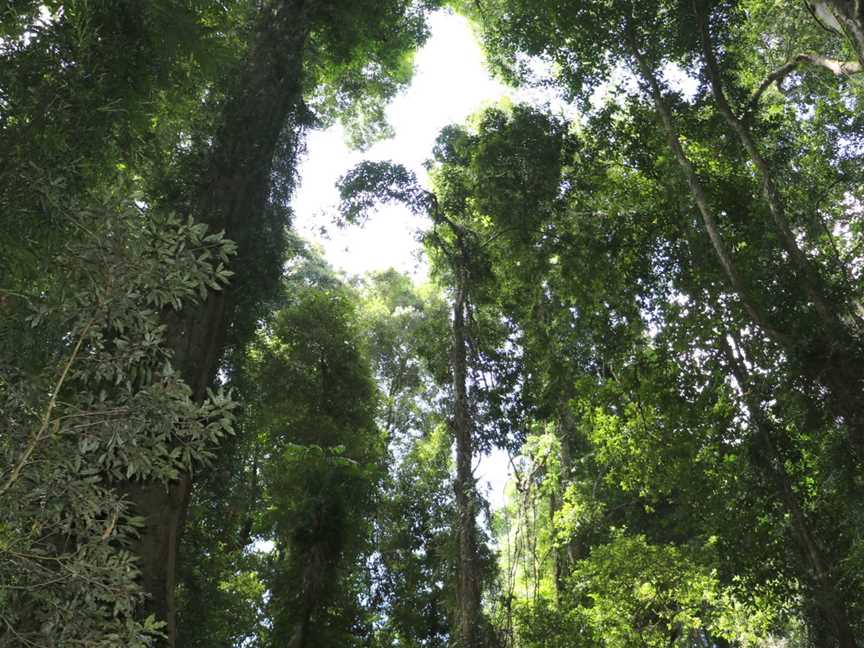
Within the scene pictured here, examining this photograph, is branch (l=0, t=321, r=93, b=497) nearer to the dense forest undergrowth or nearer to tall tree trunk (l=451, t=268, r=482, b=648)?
the dense forest undergrowth

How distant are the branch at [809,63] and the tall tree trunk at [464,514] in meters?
5.25

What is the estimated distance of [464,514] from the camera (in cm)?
801

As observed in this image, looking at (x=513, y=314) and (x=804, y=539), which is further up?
(x=513, y=314)

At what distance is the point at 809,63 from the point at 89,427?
11917mm

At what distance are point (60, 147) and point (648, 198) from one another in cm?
850

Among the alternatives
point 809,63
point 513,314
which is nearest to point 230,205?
point 513,314

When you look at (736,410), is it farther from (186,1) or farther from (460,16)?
(460,16)

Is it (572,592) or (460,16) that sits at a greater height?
(460,16)

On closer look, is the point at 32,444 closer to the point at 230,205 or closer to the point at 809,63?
the point at 230,205

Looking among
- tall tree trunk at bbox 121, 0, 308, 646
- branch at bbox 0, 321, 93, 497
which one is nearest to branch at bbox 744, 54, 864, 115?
tall tree trunk at bbox 121, 0, 308, 646

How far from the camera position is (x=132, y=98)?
4875 millimetres

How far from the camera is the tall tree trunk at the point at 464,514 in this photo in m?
7.45

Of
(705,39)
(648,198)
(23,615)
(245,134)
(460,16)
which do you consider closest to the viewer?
(23,615)

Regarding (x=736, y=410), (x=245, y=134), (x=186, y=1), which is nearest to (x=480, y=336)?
(x=736, y=410)
